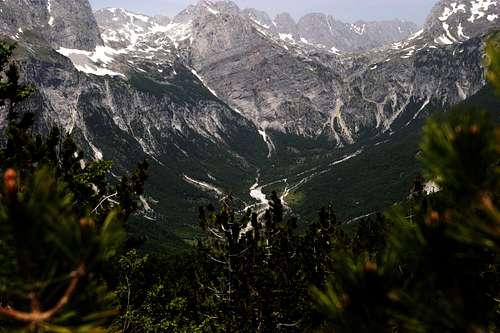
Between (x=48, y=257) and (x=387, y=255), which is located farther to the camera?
(x=387, y=255)

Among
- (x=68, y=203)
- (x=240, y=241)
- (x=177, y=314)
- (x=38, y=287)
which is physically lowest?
(x=38, y=287)

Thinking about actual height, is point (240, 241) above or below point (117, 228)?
above

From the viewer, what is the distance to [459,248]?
467 cm

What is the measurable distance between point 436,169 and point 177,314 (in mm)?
25096

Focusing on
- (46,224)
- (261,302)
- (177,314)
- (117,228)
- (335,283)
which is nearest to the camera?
(46,224)

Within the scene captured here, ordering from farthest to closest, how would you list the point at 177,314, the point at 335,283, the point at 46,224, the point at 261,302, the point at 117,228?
the point at 261,302 < the point at 177,314 < the point at 335,283 < the point at 117,228 < the point at 46,224

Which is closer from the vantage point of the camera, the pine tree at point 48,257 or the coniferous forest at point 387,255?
the pine tree at point 48,257

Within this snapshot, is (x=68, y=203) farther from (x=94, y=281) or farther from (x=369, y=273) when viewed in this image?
(x=369, y=273)

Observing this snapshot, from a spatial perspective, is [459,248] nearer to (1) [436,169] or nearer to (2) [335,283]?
(1) [436,169]

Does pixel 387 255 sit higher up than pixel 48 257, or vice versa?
pixel 387 255

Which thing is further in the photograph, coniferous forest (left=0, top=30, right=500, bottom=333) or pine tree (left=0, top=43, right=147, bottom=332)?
coniferous forest (left=0, top=30, right=500, bottom=333)

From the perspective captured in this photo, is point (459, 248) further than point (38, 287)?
Yes

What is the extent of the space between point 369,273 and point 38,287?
9.94 ft

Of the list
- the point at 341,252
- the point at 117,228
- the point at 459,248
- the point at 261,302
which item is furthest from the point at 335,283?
the point at 261,302
